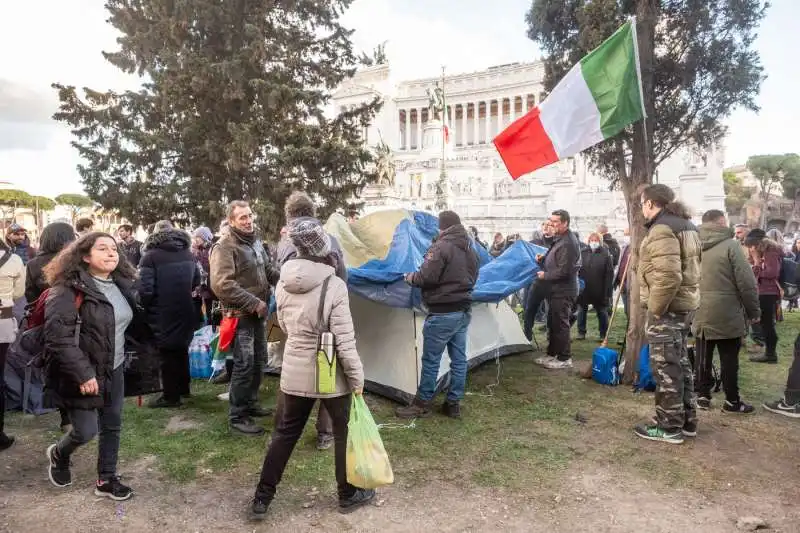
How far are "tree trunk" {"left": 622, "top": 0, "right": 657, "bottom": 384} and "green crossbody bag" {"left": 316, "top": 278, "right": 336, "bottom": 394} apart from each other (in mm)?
3705

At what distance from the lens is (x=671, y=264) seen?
Result: 3789 mm

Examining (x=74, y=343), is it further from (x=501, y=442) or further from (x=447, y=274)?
(x=501, y=442)

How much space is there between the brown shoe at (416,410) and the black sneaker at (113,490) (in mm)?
2235

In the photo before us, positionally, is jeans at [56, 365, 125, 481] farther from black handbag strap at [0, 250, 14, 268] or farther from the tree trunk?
the tree trunk

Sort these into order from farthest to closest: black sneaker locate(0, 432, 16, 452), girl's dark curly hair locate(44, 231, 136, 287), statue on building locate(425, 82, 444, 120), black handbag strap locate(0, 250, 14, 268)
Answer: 1. statue on building locate(425, 82, 444, 120)
2. black sneaker locate(0, 432, 16, 452)
3. black handbag strap locate(0, 250, 14, 268)
4. girl's dark curly hair locate(44, 231, 136, 287)

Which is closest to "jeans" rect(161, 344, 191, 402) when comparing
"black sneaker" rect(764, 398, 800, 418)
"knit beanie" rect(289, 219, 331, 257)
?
"knit beanie" rect(289, 219, 331, 257)

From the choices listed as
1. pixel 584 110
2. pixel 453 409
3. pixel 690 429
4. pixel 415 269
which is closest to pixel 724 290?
pixel 690 429

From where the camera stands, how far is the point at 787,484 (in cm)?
339

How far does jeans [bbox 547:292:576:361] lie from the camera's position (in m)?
6.33

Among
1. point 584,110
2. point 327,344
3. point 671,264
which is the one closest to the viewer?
point 327,344

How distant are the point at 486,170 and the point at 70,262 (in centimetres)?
3333

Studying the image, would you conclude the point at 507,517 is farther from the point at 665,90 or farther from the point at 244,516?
the point at 665,90

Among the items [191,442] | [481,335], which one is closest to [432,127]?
[481,335]

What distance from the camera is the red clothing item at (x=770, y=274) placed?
671 centimetres
